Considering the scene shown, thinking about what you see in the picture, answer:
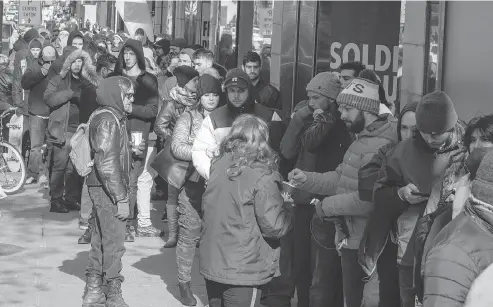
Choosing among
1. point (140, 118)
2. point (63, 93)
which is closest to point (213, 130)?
point (140, 118)

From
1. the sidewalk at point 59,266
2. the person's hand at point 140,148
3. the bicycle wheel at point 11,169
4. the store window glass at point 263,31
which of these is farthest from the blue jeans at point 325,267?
the bicycle wheel at point 11,169

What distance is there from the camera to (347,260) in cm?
680

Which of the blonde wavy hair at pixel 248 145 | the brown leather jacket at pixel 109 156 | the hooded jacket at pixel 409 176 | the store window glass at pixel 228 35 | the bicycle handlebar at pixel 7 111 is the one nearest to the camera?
the hooded jacket at pixel 409 176

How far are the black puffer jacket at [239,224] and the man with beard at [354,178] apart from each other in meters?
0.75

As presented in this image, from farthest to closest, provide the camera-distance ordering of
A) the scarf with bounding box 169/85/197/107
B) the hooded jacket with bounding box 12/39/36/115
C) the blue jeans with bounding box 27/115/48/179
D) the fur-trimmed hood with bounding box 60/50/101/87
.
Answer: the hooded jacket with bounding box 12/39/36/115 → the blue jeans with bounding box 27/115/48/179 → the fur-trimmed hood with bounding box 60/50/101/87 → the scarf with bounding box 169/85/197/107

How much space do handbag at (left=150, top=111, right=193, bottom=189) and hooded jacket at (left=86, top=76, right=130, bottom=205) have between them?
98 cm

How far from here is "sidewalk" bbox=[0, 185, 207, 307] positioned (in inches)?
345

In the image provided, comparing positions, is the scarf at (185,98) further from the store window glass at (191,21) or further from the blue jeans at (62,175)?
the store window glass at (191,21)

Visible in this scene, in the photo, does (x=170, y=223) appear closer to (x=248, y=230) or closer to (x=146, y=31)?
(x=248, y=230)

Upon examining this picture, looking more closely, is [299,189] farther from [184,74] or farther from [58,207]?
[58,207]

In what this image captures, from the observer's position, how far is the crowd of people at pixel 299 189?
14.8 feet

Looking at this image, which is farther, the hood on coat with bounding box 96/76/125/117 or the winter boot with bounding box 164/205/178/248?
the winter boot with bounding box 164/205/178/248

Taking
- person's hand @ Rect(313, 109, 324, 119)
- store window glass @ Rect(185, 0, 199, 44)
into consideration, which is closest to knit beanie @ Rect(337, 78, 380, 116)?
person's hand @ Rect(313, 109, 324, 119)

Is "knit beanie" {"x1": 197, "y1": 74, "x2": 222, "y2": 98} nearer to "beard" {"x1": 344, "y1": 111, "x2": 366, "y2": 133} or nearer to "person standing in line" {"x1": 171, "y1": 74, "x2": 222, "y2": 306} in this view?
"person standing in line" {"x1": 171, "y1": 74, "x2": 222, "y2": 306}
